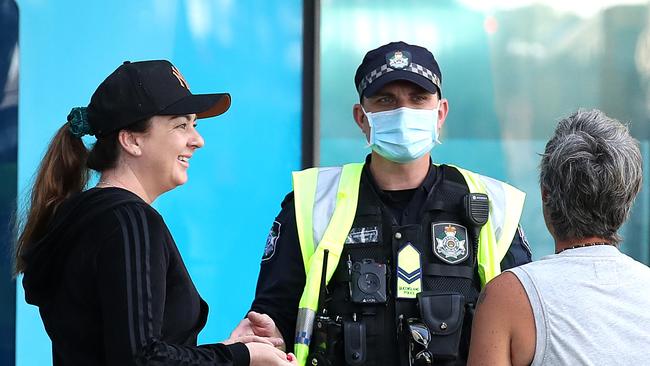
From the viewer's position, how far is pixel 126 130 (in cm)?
235

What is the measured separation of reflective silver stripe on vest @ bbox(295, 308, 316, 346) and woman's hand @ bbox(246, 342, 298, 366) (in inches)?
25.1

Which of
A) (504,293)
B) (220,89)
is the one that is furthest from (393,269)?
(220,89)

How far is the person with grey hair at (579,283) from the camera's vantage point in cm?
209

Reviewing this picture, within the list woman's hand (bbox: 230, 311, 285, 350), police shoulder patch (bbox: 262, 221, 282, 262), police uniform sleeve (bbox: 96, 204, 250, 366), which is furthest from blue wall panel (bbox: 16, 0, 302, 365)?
police uniform sleeve (bbox: 96, 204, 250, 366)

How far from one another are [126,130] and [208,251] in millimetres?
2322

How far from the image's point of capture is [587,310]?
2107mm

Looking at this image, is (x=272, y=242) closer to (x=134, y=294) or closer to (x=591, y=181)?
(x=134, y=294)

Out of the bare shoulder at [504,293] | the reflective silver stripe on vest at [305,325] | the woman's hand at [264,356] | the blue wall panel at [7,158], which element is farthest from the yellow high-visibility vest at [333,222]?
the blue wall panel at [7,158]

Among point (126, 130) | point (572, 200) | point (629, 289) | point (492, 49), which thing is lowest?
point (629, 289)

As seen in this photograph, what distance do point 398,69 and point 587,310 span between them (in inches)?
49.2

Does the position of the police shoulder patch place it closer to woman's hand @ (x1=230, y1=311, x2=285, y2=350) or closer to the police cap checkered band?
woman's hand @ (x1=230, y1=311, x2=285, y2=350)

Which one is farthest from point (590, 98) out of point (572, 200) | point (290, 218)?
point (572, 200)

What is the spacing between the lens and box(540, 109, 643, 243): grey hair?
2.17 metres

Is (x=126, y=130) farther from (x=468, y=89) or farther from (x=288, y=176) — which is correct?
(x=468, y=89)
